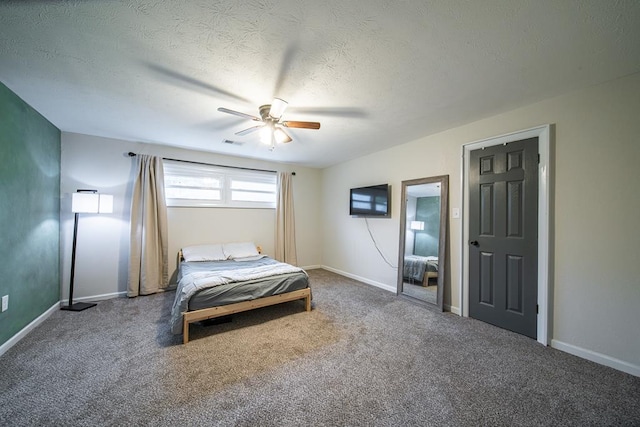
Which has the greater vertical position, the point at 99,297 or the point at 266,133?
the point at 266,133

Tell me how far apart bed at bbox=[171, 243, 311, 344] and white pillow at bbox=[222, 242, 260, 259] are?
0.41 meters

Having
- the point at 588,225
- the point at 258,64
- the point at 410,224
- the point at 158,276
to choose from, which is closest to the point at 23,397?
the point at 158,276

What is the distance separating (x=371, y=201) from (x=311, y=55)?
9.13 ft

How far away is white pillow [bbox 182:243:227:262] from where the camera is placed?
373 cm

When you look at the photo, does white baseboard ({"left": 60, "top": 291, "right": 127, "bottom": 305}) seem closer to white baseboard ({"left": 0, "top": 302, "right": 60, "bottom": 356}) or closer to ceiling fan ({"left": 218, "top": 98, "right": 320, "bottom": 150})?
white baseboard ({"left": 0, "top": 302, "right": 60, "bottom": 356})

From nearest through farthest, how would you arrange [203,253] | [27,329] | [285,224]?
[27,329], [203,253], [285,224]

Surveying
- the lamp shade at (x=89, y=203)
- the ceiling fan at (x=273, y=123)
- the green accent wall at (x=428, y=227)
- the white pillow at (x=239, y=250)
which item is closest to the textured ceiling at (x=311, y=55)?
the ceiling fan at (x=273, y=123)

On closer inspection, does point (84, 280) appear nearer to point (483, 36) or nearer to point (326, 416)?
point (326, 416)

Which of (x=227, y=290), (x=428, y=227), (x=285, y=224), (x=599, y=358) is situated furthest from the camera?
(x=285, y=224)

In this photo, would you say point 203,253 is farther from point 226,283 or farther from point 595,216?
point 595,216

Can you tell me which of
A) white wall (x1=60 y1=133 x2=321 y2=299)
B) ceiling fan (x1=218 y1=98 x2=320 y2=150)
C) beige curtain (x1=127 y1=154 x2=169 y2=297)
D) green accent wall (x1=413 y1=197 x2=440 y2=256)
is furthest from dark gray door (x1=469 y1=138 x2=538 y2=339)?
beige curtain (x1=127 y1=154 x2=169 y2=297)

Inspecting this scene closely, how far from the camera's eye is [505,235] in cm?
257

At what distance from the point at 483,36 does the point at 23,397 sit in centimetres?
386

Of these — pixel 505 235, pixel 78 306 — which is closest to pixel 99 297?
pixel 78 306
